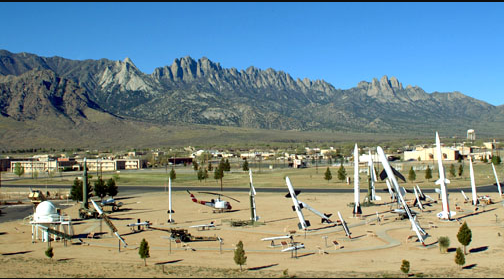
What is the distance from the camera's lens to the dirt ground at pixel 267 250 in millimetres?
29188

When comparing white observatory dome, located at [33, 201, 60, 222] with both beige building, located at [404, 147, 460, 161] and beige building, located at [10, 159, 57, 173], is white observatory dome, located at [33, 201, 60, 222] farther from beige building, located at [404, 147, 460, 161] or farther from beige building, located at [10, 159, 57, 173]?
beige building, located at [404, 147, 460, 161]

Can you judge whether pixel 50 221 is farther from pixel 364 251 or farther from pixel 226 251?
pixel 364 251

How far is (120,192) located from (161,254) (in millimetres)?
50410

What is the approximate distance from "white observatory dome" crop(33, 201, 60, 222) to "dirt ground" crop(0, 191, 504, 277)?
1.92 m

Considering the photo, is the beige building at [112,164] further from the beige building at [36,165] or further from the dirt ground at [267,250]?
the dirt ground at [267,250]

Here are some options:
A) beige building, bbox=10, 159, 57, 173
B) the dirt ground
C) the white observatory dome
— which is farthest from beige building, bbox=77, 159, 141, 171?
the white observatory dome

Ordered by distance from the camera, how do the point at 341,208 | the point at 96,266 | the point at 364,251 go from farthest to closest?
the point at 341,208
the point at 364,251
the point at 96,266

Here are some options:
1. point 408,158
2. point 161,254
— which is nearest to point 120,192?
point 161,254

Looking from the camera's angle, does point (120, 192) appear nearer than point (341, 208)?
No

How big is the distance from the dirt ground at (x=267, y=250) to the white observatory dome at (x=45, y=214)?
6.29ft

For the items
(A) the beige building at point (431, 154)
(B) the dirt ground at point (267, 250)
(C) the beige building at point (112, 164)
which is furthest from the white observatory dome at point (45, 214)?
(A) the beige building at point (431, 154)

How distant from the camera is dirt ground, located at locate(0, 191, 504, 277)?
2919 cm

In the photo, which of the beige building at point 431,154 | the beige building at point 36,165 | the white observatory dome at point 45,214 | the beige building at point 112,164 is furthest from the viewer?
the beige building at point 112,164

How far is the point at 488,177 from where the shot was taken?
93.2 m
